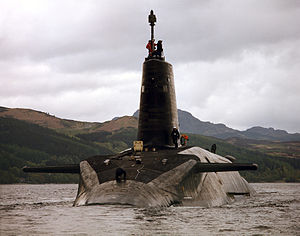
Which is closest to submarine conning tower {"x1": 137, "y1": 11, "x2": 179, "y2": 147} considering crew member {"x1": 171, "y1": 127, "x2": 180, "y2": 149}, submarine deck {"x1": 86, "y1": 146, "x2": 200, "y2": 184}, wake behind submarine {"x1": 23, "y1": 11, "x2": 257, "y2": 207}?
wake behind submarine {"x1": 23, "y1": 11, "x2": 257, "y2": 207}

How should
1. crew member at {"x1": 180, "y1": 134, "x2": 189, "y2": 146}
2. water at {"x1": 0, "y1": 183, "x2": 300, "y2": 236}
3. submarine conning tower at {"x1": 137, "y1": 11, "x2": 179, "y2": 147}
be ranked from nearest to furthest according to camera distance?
water at {"x1": 0, "y1": 183, "x2": 300, "y2": 236}, submarine conning tower at {"x1": 137, "y1": 11, "x2": 179, "y2": 147}, crew member at {"x1": 180, "y1": 134, "x2": 189, "y2": 146}

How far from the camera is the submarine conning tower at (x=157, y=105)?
101 ft

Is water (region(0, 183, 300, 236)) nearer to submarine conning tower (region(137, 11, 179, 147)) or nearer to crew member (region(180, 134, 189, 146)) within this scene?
submarine conning tower (region(137, 11, 179, 147))

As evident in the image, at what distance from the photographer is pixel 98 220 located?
16.6 m

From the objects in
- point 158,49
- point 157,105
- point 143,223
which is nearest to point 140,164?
point 157,105

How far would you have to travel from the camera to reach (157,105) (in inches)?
1220

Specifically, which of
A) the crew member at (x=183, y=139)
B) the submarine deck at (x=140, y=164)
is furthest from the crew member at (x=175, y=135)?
the crew member at (x=183, y=139)

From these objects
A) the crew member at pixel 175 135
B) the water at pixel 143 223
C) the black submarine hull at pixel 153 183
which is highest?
the crew member at pixel 175 135

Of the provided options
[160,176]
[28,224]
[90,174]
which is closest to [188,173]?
[160,176]

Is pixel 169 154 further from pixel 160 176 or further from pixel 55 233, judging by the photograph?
pixel 55 233

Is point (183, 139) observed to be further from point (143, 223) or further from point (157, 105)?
point (143, 223)

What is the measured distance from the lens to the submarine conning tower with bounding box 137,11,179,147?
30734 millimetres

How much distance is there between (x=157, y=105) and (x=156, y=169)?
7962 mm

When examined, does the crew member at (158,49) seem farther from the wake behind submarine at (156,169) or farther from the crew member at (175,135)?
the crew member at (175,135)
